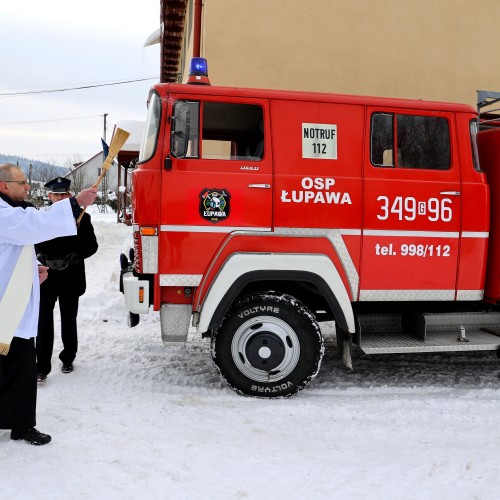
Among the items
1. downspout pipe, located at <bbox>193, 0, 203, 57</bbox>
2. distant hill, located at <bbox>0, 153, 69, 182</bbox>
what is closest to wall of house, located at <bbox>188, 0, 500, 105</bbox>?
downspout pipe, located at <bbox>193, 0, 203, 57</bbox>

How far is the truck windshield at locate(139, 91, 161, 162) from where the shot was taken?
419 cm

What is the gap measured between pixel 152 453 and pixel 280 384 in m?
1.36

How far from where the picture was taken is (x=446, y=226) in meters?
4.40

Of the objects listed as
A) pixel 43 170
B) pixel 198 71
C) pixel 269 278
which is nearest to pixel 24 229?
pixel 269 278

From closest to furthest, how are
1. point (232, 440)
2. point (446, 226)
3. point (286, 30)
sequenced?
point (232, 440) → point (446, 226) → point (286, 30)

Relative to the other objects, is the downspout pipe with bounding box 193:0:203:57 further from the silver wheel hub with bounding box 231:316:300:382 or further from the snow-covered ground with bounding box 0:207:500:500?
the silver wheel hub with bounding box 231:316:300:382

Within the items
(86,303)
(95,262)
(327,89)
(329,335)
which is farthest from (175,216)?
(95,262)

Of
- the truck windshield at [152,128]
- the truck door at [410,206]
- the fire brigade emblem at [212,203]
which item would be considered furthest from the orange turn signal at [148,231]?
the truck door at [410,206]

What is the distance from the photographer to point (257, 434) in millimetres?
3586

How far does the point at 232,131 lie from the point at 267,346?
6.08ft

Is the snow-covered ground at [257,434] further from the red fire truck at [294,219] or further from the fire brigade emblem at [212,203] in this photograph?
the fire brigade emblem at [212,203]

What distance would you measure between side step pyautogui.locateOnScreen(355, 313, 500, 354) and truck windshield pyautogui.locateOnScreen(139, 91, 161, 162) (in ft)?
7.71

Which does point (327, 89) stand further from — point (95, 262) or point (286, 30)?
point (95, 262)

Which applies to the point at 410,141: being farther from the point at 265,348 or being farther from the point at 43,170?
the point at 43,170
